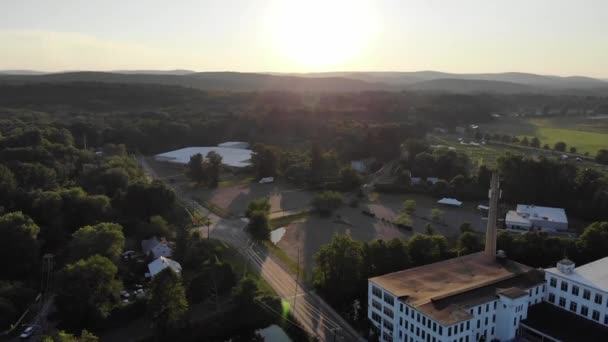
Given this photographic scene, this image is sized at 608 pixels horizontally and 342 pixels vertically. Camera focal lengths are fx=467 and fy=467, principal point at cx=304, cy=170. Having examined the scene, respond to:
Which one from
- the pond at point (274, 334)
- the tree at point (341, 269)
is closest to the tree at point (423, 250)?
the tree at point (341, 269)

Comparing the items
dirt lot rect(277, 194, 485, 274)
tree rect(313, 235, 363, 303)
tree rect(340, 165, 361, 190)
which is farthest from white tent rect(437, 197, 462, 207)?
tree rect(313, 235, 363, 303)

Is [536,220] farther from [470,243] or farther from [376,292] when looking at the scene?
[376,292]

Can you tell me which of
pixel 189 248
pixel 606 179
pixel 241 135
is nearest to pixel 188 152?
pixel 241 135

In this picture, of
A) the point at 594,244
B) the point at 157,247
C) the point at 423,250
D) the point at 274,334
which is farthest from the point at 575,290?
the point at 157,247

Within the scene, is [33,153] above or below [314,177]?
above

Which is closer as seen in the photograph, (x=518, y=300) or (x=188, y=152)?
(x=518, y=300)

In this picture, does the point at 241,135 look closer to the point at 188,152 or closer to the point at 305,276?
the point at 188,152

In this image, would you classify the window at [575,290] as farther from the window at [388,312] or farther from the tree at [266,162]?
the tree at [266,162]
